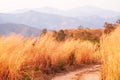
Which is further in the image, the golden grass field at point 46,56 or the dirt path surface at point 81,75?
the dirt path surface at point 81,75

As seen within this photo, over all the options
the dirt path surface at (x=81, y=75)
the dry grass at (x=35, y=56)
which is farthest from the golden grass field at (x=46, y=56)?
the dirt path surface at (x=81, y=75)

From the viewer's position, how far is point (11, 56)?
31.2 feet

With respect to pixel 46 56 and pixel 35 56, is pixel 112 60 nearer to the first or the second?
pixel 35 56

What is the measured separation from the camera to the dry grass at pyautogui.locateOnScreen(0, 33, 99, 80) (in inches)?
373

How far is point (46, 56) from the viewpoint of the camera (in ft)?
43.1

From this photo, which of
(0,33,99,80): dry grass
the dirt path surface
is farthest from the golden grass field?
the dirt path surface

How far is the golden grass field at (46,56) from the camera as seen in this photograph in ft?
29.7

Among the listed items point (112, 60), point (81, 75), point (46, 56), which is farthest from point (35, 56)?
point (112, 60)

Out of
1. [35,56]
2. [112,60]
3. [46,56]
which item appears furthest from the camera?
[46,56]

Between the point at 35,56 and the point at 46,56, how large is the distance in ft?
2.91

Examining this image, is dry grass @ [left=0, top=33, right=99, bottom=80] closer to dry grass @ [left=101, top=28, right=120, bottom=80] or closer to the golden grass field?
the golden grass field

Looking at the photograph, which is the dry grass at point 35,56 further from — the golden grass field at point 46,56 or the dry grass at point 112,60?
the dry grass at point 112,60

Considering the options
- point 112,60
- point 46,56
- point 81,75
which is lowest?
point 81,75

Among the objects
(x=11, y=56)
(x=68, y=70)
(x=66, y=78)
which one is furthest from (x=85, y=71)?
(x=11, y=56)
